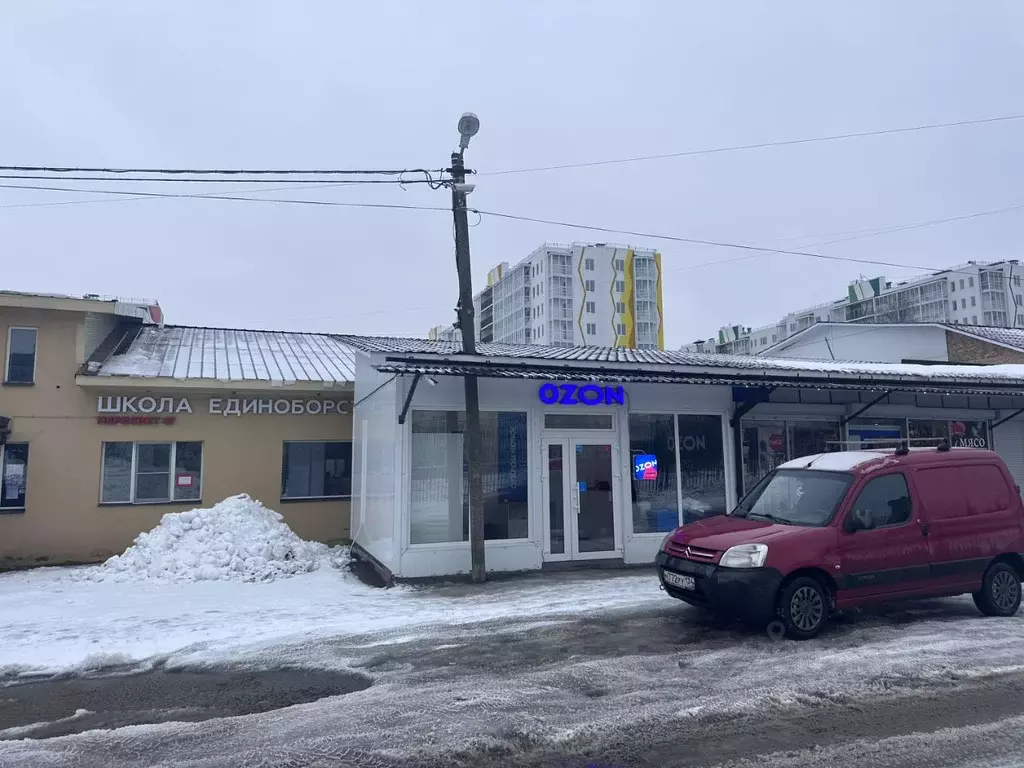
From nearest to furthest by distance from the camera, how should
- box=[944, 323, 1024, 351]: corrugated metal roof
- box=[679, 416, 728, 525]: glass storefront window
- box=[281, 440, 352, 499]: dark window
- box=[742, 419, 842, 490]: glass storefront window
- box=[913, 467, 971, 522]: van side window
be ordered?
1. box=[913, 467, 971, 522]: van side window
2. box=[679, 416, 728, 525]: glass storefront window
3. box=[742, 419, 842, 490]: glass storefront window
4. box=[281, 440, 352, 499]: dark window
5. box=[944, 323, 1024, 351]: corrugated metal roof

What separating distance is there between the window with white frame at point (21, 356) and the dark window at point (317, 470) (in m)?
5.00

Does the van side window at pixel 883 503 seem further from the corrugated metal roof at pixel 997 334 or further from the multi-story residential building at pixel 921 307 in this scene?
the multi-story residential building at pixel 921 307

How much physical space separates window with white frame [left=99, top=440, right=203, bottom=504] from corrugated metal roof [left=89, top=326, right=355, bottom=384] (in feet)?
5.02

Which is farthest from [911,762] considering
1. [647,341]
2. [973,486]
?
[647,341]

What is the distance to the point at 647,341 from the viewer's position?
94500 mm

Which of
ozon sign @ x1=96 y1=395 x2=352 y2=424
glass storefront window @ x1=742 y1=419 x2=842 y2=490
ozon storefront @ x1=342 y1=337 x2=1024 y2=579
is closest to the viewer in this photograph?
ozon storefront @ x1=342 y1=337 x2=1024 y2=579

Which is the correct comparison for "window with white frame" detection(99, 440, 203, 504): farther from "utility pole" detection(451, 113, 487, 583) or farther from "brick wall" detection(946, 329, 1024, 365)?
"brick wall" detection(946, 329, 1024, 365)

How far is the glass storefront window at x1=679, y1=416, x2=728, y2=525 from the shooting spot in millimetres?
13109

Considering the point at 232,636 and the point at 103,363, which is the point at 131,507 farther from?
the point at 232,636

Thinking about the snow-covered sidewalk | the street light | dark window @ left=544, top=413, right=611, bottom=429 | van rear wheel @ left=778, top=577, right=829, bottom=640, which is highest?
the street light

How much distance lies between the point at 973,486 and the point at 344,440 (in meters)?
11.5

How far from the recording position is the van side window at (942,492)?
8.43 m

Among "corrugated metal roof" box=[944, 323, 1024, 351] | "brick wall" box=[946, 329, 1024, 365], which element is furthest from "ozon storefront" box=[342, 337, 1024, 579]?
"corrugated metal roof" box=[944, 323, 1024, 351]

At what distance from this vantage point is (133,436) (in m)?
14.0
